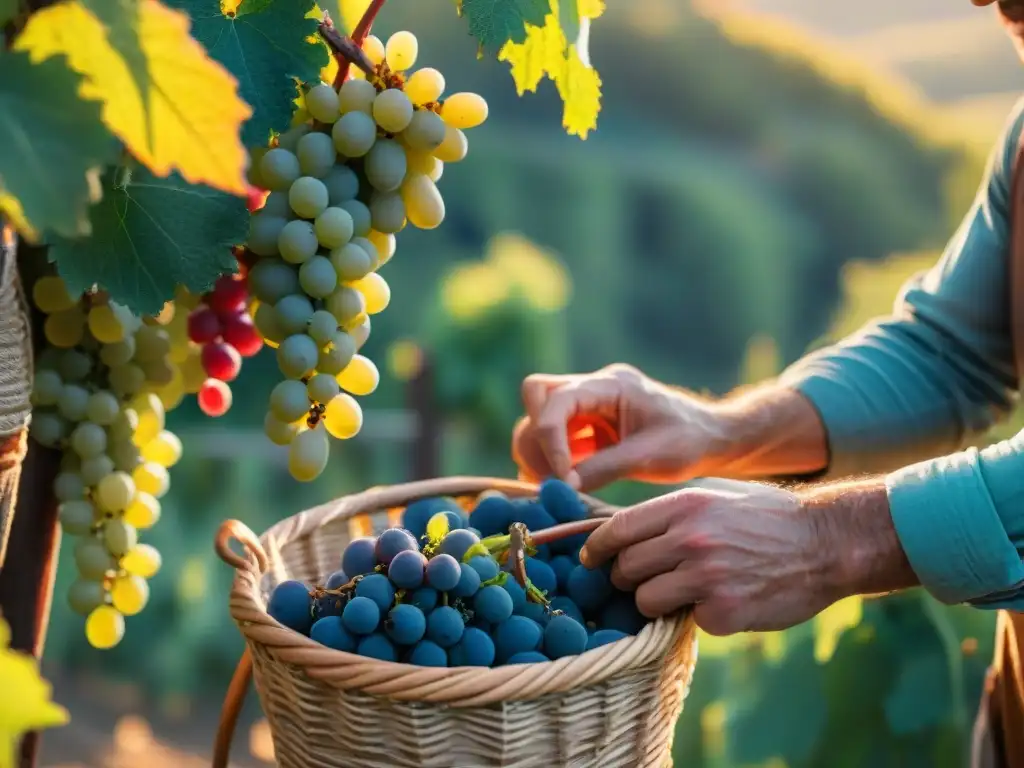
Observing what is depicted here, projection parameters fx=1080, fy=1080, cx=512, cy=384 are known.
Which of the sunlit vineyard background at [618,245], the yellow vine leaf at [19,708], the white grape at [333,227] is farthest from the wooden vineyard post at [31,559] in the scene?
the sunlit vineyard background at [618,245]

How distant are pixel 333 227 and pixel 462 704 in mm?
300

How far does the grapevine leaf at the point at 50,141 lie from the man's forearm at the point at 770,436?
2.94 ft

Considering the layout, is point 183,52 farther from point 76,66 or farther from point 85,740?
point 85,740

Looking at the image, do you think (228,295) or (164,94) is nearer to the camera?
(164,94)

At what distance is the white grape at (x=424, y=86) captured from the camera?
2.38 ft

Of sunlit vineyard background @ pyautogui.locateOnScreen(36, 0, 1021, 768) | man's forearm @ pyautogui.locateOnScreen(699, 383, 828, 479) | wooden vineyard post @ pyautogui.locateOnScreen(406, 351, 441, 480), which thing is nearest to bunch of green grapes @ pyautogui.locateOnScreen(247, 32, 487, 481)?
man's forearm @ pyautogui.locateOnScreen(699, 383, 828, 479)

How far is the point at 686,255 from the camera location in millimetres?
3562

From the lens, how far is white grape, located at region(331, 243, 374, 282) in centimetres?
69

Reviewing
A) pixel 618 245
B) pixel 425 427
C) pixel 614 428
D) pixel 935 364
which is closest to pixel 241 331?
pixel 614 428

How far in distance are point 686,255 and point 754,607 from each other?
112 inches

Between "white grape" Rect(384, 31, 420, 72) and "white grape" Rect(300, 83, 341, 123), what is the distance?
0.18 ft

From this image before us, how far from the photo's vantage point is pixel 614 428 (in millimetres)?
1157

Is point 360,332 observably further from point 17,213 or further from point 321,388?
point 17,213

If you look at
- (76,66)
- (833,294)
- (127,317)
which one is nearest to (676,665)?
(127,317)
